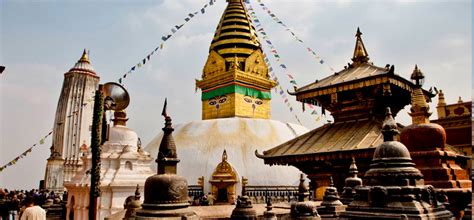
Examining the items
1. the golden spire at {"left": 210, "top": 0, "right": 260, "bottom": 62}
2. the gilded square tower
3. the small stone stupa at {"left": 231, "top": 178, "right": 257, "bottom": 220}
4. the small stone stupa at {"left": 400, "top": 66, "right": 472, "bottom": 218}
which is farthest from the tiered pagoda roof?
the golden spire at {"left": 210, "top": 0, "right": 260, "bottom": 62}

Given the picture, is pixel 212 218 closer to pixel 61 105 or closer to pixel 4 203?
pixel 4 203

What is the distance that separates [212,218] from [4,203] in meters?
7.43

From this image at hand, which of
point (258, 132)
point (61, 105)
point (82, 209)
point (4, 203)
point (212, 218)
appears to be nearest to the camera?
point (212, 218)

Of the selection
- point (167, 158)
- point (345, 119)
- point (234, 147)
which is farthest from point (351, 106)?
point (234, 147)

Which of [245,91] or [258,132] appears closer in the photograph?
[258,132]

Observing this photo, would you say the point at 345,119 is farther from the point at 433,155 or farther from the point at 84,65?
the point at 84,65

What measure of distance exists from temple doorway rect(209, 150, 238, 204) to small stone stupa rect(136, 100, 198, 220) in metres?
15.5

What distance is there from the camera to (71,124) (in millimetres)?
34125

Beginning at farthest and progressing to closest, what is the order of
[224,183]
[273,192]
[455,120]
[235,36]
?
[235,36] < [273,192] < [224,183] < [455,120]

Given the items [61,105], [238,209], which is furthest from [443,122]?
[61,105]

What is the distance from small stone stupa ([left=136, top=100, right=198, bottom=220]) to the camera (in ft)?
16.7

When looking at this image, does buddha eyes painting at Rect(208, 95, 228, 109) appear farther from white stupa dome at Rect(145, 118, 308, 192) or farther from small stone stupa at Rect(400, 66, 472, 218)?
small stone stupa at Rect(400, 66, 472, 218)

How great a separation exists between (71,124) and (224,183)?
19.9 metres

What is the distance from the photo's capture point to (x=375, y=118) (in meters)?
12.2
